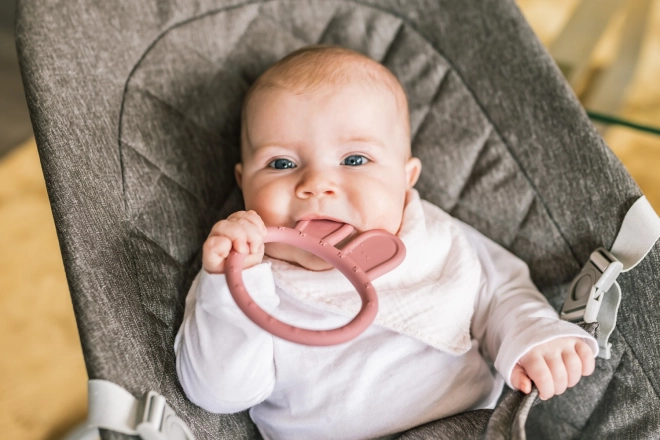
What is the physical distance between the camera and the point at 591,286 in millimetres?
897

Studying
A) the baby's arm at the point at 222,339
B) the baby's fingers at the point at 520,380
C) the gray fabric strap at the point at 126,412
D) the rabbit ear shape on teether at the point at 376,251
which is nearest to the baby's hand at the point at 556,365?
the baby's fingers at the point at 520,380

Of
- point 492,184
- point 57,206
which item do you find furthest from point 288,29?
point 57,206

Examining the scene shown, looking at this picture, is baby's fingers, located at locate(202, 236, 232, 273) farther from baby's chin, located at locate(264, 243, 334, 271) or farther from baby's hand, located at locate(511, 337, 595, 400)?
baby's hand, located at locate(511, 337, 595, 400)

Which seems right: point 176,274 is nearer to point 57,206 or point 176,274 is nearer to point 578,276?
point 57,206

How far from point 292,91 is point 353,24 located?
36cm

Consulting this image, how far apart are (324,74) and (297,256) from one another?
29 centimetres

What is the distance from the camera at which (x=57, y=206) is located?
0.81 meters

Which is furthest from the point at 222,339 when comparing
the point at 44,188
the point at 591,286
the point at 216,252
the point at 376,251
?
the point at 44,188

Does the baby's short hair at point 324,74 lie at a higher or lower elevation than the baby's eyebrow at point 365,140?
higher

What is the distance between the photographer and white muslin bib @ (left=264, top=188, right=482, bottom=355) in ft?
2.95

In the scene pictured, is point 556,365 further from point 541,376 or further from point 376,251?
point 376,251

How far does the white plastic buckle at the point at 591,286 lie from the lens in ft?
2.86

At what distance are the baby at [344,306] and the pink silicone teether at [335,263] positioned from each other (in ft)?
0.08

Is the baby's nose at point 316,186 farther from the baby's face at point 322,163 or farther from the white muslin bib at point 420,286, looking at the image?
the white muslin bib at point 420,286
